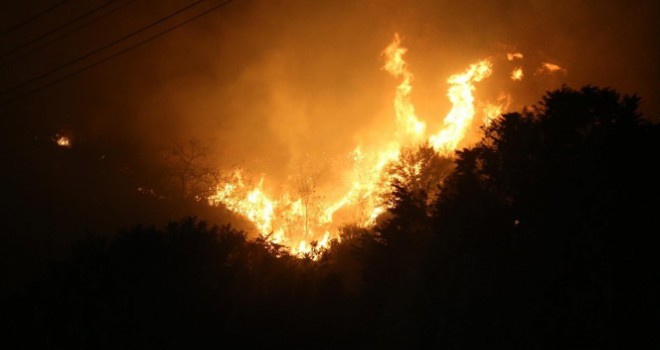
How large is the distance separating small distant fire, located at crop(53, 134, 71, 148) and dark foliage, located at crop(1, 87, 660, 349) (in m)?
35.9

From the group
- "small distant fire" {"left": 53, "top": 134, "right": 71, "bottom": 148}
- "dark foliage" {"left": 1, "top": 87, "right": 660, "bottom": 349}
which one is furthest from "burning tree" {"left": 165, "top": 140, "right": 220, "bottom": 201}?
"dark foliage" {"left": 1, "top": 87, "right": 660, "bottom": 349}

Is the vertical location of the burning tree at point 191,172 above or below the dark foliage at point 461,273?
above

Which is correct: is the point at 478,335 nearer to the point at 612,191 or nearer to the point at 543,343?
the point at 543,343

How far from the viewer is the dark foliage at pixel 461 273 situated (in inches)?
378

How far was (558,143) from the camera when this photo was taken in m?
11.5

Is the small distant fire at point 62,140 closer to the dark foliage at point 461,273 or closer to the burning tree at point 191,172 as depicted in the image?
the burning tree at point 191,172

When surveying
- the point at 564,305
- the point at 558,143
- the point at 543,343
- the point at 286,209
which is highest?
the point at 286,209

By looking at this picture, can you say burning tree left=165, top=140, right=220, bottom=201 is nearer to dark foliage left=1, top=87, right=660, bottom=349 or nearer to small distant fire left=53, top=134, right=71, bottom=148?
small distant fire left=53, top=134, right=71, bottom=148

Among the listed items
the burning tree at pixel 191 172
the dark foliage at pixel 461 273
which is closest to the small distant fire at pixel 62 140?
the burning tree at pixel 191 172

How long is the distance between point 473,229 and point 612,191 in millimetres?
3169

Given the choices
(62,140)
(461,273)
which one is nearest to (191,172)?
(62,140)

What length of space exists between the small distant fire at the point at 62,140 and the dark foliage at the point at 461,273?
35918 mm

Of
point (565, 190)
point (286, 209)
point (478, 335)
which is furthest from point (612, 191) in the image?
point (286, 209)

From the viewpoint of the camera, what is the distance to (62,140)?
1796 inches
